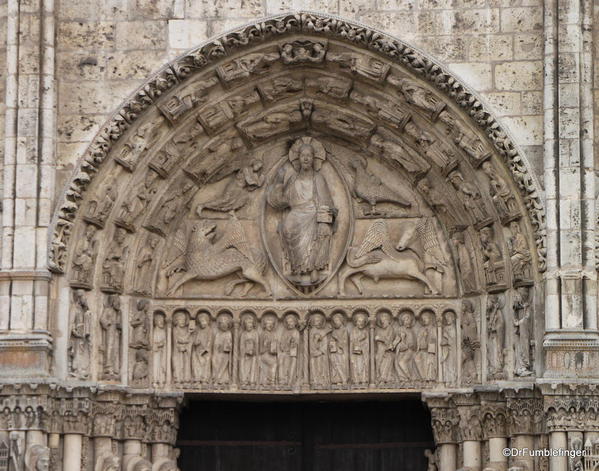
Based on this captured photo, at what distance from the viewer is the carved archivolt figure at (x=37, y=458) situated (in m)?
18.2

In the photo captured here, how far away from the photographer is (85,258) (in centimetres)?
1906

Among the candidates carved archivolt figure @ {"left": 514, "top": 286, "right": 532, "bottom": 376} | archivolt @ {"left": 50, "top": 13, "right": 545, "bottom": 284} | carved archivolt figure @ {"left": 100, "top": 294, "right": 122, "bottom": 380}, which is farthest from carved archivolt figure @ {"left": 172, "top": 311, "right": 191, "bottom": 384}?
carved archivolt figure @ {"left": 514, "top": 286, "right": 532, "bottom": 376}

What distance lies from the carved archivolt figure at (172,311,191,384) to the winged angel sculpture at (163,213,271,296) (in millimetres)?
295

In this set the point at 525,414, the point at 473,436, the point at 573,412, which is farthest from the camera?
the point at 473,436

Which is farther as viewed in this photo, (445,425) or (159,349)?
(159,349)

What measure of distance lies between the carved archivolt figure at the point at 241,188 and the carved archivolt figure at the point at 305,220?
21cm

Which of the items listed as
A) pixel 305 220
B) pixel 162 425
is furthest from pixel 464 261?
pixel 162 425

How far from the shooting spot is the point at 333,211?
19.8m

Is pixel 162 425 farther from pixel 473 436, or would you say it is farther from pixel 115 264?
pixel 473 436

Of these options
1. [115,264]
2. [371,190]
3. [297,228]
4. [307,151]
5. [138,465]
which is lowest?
[138,465]

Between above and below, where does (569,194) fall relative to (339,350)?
above

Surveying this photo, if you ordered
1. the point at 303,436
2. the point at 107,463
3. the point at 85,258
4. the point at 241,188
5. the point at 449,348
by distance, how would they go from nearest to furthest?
the point at 107,463
the point at 85,258
the point at 449,348
the point at 241,188
the point at 303,436

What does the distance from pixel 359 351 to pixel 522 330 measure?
176cm

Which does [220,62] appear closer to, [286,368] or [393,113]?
[393,113]
